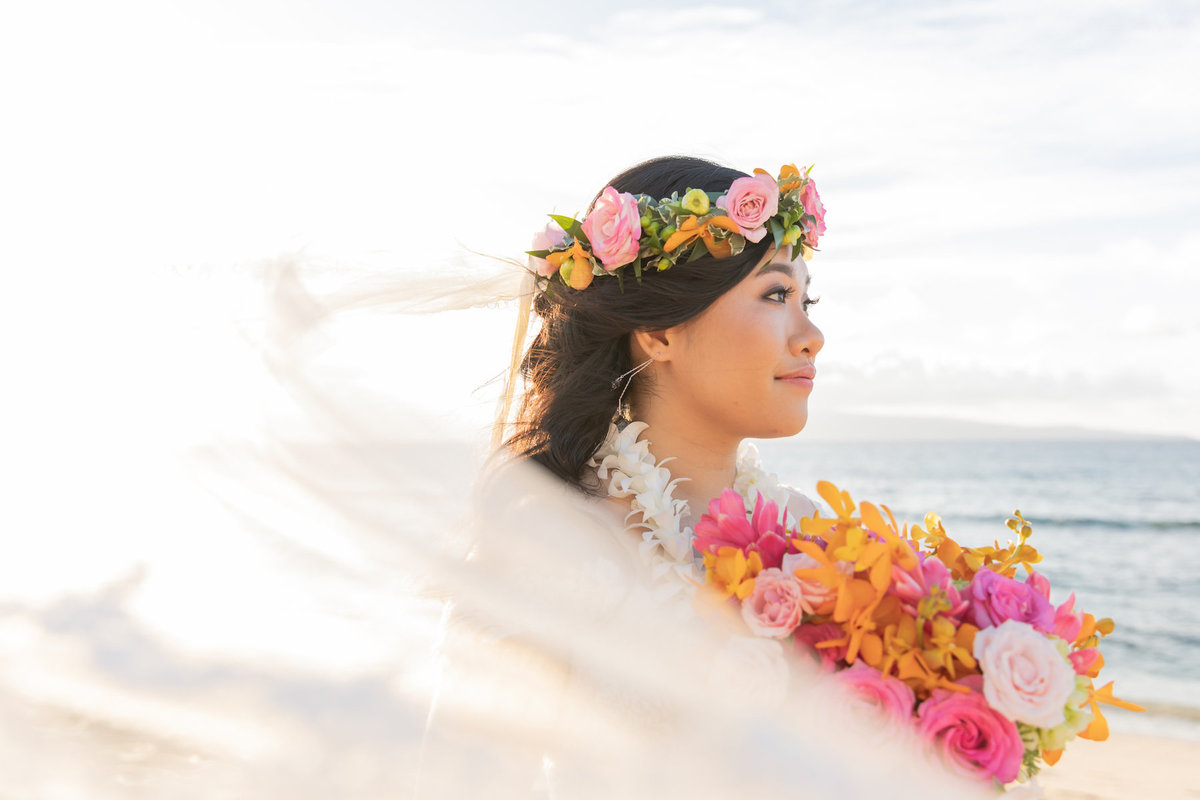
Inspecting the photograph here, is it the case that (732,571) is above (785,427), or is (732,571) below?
Result: below

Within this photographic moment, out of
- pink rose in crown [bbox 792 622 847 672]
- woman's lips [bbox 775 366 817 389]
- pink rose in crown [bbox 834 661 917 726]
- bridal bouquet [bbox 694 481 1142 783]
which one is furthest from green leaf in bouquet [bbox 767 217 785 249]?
pink rose in crown [bbox 834 661 917 726]

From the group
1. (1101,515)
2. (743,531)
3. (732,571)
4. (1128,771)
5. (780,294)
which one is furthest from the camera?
(1101,515)

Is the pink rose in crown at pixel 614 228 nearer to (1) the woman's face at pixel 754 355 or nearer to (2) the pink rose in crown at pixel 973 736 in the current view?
(1) the woman's face at pixel 754 355

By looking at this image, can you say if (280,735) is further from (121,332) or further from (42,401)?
(121,332)

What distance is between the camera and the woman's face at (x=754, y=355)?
109 inches

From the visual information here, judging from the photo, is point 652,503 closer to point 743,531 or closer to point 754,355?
Result: point 743,531

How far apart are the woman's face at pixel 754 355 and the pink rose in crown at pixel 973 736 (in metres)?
0.93

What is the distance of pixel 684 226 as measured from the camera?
2.81 meters

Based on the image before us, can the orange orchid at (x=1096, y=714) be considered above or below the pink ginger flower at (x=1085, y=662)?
below

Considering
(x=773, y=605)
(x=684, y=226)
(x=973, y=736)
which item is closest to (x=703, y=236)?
(x=684, y=226)

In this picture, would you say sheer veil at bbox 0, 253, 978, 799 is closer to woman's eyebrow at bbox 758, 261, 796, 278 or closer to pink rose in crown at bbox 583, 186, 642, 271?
pink rose in crown at bbox 583, 186, 642, 271

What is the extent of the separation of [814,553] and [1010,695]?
1.55ft

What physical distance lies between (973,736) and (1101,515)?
1180 inches

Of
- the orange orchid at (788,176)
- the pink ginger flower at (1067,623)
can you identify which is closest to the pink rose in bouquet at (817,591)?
the pink ginger flower at (1067,623)
